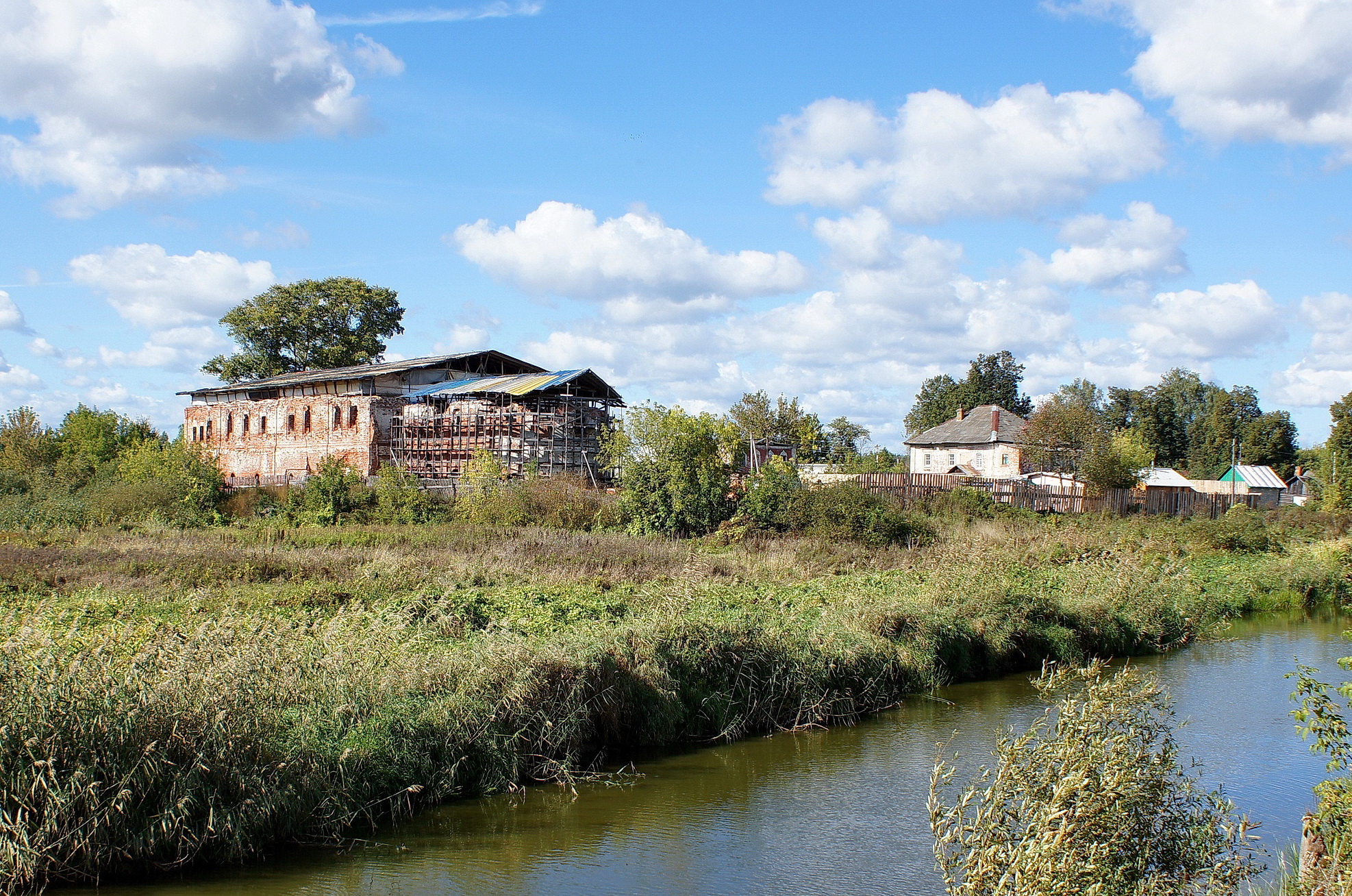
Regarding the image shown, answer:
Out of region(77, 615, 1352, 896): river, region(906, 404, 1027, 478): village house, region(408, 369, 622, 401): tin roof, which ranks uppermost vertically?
region(408, 369, 622, 401): tin roof

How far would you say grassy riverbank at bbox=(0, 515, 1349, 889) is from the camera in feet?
28.6

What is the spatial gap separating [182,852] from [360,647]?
3.51 m

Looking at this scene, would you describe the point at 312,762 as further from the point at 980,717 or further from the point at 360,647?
the point at 980,717

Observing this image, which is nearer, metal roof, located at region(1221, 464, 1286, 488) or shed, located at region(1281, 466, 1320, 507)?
metal roof, located at region(1221, 464, 1286, 488)

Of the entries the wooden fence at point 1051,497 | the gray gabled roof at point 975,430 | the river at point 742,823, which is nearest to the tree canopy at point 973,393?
the gray gabled roof at point 975,430

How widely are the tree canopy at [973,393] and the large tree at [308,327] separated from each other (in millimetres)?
46977

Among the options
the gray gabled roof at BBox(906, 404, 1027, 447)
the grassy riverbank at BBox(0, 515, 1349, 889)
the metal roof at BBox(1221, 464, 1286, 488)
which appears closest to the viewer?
the grassy riverbank at BBox(0, 515, 1349, 889)

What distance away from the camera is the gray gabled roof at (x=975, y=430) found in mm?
61750

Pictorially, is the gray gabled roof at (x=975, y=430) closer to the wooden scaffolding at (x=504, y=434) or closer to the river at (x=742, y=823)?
the wooden scaffolding at (x=504, y=434)

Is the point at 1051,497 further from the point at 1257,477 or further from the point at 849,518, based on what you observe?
the point at 1257,477

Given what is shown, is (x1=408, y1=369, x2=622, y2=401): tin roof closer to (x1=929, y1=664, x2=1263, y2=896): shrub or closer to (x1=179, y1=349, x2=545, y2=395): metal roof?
(x1=179, y1=349, x2=545, y2=395): metal roof

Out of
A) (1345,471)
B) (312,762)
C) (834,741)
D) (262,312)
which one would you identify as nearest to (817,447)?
(1345,471)

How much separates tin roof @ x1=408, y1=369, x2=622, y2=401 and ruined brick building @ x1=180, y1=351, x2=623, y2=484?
2.7 inches

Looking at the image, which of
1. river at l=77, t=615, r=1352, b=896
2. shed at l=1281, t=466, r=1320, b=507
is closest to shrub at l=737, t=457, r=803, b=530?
river at l=77, t=615, r=1352, b=896
